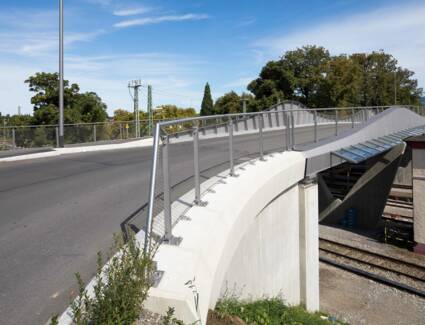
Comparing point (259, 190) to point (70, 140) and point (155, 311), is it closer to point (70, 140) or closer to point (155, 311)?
point (155, 311)

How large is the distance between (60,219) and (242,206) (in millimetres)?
2826

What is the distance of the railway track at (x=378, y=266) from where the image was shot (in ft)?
49.1

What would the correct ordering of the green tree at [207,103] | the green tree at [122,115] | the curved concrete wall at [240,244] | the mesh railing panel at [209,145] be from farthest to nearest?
the green tree at [122,115] → the green tree at [207,103] → the mesh railing panel at [209,145] → the curved concrete wall at [240,244]

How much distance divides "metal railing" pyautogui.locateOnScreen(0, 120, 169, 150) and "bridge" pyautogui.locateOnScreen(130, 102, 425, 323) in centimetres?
1274

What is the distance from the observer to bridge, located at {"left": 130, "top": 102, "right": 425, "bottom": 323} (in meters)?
3.94

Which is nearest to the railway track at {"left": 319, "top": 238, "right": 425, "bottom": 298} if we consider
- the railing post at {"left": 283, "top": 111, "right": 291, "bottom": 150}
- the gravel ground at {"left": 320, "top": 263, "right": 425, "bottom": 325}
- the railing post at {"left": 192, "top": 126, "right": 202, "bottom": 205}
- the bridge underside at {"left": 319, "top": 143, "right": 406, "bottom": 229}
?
the gravel ground at {"left": 320, "top": 263, "right": 425, "bottom": 325}

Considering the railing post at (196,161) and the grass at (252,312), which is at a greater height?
the railing post at (196,161)

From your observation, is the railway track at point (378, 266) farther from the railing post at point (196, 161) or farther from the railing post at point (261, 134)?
the railing post at point (196, 161)

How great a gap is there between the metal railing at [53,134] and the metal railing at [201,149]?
12776 mm

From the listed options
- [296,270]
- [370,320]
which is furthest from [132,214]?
[370,320]

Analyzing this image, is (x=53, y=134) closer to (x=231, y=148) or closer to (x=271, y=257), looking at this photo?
(x=271, y=257)

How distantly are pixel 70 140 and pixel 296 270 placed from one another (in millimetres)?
13853

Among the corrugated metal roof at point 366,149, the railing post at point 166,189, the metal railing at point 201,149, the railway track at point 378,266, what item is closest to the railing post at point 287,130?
the metal railing at point 201,149

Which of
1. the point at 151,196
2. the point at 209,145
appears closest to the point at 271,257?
the point at 209,145
